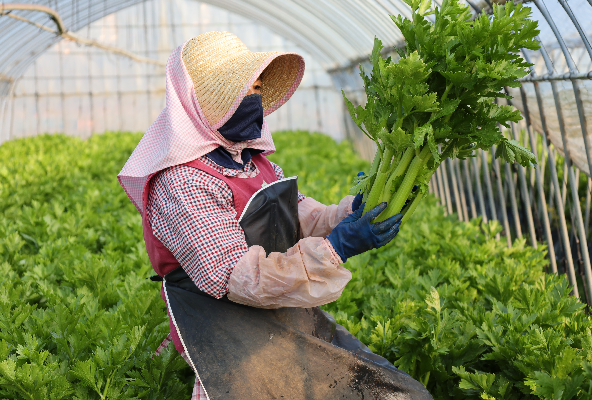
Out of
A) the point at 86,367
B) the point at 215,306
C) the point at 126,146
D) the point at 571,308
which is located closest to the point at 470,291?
the point at 571,308

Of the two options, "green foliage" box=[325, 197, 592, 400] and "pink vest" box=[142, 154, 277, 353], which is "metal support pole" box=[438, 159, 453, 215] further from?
"pink vest" box=[142, 154, 277, 353]

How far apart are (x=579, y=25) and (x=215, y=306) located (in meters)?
2.81

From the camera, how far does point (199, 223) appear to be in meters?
1.74

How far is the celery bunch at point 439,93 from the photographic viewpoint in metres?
1.72

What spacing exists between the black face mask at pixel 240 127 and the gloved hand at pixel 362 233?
521 mm

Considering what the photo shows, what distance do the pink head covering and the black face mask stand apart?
28 millimetres

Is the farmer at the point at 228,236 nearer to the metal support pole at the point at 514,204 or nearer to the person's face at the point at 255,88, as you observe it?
the person's face at the point at 255,88

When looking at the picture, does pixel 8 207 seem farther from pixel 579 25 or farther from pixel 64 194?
pixel 579 25

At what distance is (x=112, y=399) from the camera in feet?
7.06

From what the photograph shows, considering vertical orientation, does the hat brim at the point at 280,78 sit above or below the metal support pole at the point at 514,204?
above

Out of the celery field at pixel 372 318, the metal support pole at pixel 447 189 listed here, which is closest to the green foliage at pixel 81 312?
the celery field at pixel 372 318

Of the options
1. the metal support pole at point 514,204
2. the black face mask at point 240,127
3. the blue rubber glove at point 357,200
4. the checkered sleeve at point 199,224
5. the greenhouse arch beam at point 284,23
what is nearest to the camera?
the checkered sleeve at point 199,224

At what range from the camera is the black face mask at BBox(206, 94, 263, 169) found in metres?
Result: 1.98

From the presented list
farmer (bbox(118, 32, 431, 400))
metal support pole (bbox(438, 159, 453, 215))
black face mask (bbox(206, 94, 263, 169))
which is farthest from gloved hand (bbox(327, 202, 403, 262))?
metal support pole (bbox(438, 159, 453, 215))
